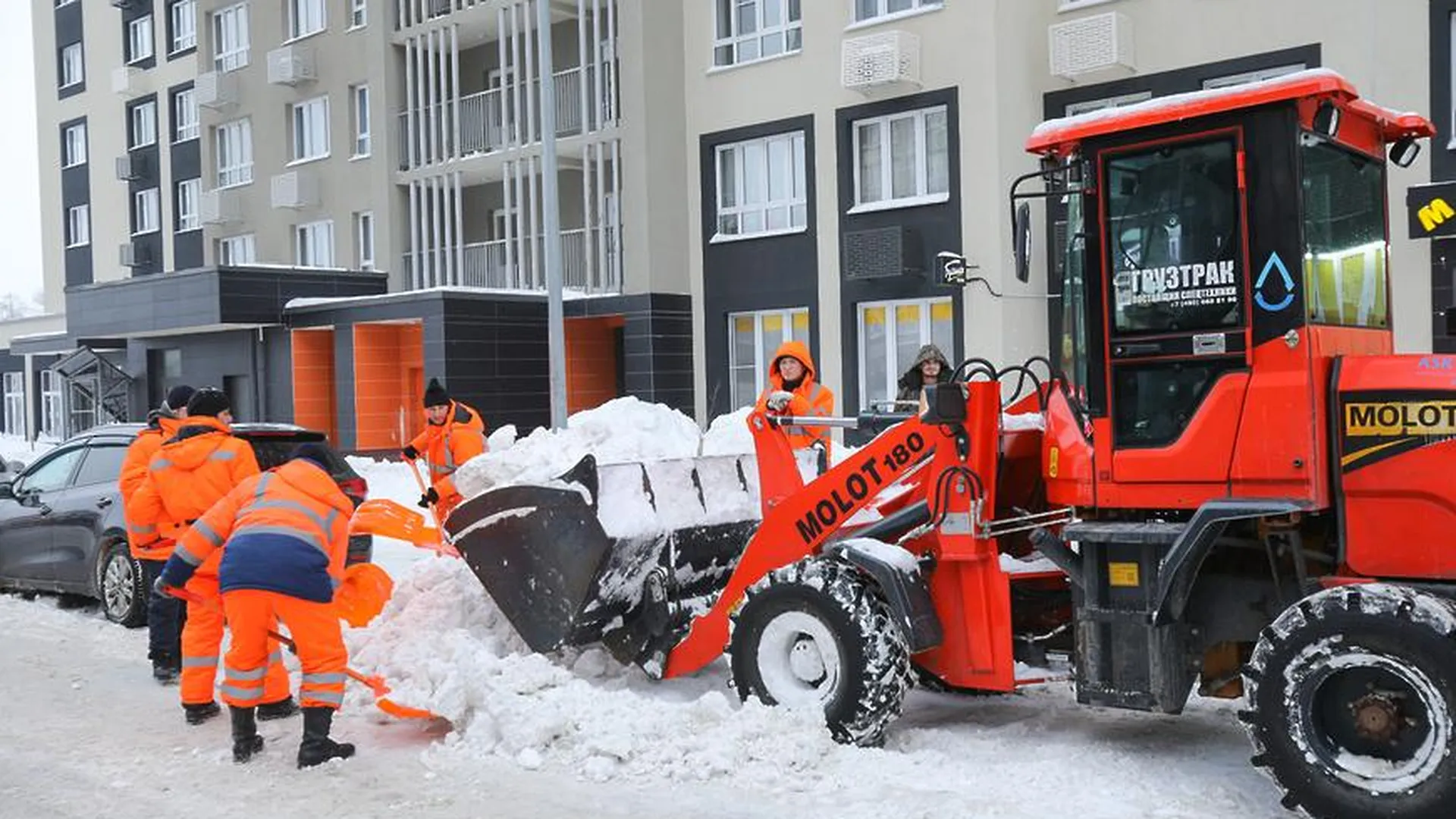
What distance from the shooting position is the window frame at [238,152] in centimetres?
3331

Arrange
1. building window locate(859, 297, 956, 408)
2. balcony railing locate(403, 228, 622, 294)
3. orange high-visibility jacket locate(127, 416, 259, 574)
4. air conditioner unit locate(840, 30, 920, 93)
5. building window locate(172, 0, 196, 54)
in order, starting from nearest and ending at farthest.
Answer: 1. orange high-visibility jacket locate(127, 416, 259, 574)
2. air conditioner unit locate(840, 30, 920, 93)
3. building window locate(859, 297, 956, 408)
4. balcony railing locate(403, 228, 622, 294)
5. building window locate(172, 0, 196, 54)

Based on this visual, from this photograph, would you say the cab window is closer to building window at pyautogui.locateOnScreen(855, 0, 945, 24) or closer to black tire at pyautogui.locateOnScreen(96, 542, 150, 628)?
black tire at pyautogui.locateOnScreen(96, 542, 150, 628)

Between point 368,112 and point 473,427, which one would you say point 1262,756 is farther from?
point 368,112

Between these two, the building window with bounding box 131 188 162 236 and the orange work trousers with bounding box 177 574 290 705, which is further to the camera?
the building window with bounding box 131 188 162 236

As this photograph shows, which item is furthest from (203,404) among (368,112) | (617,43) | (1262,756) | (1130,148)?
(368,112)

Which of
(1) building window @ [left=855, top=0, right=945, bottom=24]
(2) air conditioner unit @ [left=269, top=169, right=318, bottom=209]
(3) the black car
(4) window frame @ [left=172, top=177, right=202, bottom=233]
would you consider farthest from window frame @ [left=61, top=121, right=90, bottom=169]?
(3) the black car

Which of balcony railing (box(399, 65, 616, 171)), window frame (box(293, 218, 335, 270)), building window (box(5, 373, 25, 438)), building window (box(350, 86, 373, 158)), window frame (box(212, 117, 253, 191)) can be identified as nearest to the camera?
balcony railing (box(399, 65, 616, 171))

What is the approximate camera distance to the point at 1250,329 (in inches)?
207

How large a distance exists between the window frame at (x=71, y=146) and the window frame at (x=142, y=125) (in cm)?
346

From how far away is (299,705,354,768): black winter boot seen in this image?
628 centimetres

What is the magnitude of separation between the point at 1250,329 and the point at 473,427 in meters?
6.11

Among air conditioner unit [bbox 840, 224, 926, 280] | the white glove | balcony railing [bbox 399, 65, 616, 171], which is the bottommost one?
the white glove

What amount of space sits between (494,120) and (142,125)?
1681 centimetres

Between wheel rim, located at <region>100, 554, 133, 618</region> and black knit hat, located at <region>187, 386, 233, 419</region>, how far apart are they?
2887 millimetres
